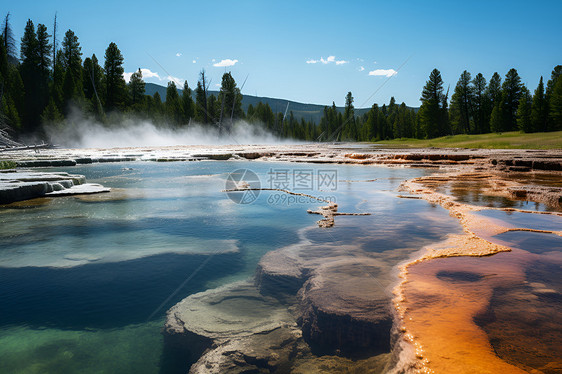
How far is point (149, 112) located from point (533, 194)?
184ft

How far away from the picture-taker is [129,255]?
4480mm

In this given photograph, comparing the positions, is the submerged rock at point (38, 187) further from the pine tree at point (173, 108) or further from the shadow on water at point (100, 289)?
the pine tree at point (173, 108)

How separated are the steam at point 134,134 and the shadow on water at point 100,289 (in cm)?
4270

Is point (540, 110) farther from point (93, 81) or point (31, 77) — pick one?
point (31, 77)

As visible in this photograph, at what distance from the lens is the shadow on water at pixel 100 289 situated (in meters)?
3.03

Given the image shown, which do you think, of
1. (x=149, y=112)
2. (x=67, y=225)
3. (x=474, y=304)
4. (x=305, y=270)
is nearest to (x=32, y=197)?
(x=67, y=225)

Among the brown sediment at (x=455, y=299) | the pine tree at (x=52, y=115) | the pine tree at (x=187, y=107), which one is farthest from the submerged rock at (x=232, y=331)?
the pine tree at (x=187, y=107)

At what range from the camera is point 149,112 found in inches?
2149

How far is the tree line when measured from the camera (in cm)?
4262

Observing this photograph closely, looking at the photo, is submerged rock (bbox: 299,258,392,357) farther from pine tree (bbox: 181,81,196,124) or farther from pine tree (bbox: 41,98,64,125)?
pine tree (bbox: 181,81,196,124)

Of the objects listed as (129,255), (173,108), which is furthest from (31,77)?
(129,255)

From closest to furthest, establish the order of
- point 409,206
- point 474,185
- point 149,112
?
1. point 409,206
2. point 474,185
3. point 149,112

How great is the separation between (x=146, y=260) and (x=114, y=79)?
52708mm

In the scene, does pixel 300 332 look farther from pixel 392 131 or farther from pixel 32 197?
pixel 392 131
